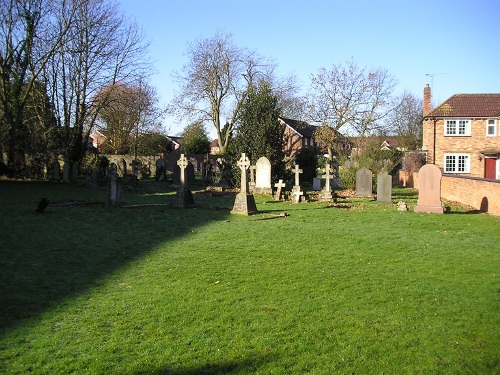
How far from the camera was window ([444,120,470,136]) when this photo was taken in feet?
124

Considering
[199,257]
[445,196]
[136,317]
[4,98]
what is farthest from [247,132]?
[136,317]

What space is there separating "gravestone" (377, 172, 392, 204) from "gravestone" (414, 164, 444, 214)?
324 cm

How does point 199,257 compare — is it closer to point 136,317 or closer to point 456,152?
point 136,317

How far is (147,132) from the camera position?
4856 centimetres

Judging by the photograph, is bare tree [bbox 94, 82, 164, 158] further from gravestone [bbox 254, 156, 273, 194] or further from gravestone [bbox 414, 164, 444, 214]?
gravestone [bbox 414, 164, 444, 214]

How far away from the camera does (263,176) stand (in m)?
25.1

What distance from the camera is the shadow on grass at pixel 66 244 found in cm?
671

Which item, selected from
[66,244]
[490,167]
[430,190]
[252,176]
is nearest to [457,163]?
[490,167]

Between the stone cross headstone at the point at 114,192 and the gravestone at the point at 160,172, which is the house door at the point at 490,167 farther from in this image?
the stone cross headstone at the point at 114,192

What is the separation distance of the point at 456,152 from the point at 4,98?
A: 3161 cm

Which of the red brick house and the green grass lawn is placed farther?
the red brick house

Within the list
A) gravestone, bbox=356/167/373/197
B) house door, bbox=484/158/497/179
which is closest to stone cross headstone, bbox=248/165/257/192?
gravestone, bbox=356/167/373/197

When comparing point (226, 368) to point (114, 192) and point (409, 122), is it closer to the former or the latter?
point (114, 192)

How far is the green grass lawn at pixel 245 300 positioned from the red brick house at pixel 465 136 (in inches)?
1042
